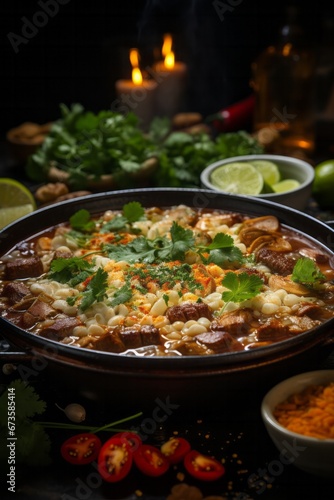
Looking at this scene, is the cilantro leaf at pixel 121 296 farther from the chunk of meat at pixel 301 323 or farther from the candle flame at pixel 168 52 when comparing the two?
the candle flame at pixel 168 52

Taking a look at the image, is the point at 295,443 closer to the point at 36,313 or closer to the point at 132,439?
the point at 132,439

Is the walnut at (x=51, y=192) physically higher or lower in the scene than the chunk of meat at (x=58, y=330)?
lower

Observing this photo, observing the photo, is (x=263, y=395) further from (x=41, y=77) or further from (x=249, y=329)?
(x=41, y=77)

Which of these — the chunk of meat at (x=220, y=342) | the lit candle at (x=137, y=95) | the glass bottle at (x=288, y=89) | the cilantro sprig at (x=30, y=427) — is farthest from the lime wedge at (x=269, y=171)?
the cilantro sprig at (x=30, y=427)

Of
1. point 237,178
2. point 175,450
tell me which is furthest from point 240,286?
point 237,178

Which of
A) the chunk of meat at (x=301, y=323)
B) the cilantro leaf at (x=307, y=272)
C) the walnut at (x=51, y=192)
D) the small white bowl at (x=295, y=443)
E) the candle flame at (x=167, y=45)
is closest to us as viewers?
the small white bowl at (x=295, y=443)

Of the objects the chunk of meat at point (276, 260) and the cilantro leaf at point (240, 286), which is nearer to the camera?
the cilantro leaf at point (240, 286)

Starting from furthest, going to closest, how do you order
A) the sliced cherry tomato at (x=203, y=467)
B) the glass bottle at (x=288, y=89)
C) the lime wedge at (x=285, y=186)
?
the glass bottle at (x=288, y=89), the lime wedge at (x=285, y=186), the sliced cherry tomato at (x=203, y=467)

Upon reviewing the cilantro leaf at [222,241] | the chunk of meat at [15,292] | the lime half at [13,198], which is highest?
the cilantro leaf at [222,241]
